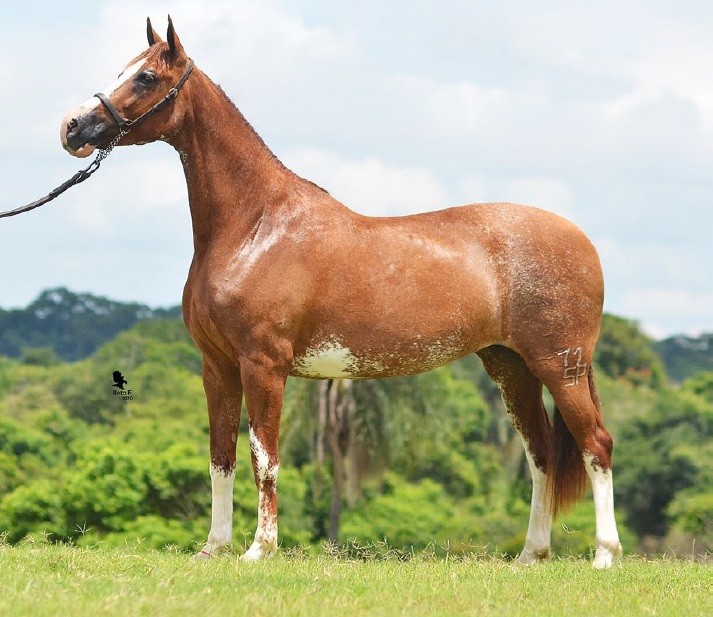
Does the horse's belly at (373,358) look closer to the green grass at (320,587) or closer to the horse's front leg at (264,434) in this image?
the horse's front leg at (264,434)

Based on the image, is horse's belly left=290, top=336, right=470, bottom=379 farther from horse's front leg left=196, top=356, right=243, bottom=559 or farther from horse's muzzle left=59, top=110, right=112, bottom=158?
horse's muzzle left=59, top=110, right=112, bottom=158

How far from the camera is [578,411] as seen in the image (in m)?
9.40

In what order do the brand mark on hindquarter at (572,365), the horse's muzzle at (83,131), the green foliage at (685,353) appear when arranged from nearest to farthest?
1. the horse's muzzle at (83,131)
2. the brand mark on hindquarter at (572,365)
3. the green foliage at (685,353)

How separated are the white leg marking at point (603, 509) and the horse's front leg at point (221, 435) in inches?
113

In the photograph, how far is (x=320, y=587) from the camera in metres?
7.15

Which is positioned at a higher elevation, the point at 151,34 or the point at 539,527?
the point at 151,34

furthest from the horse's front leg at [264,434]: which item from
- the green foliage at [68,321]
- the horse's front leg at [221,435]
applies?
the green foliage at [68,321]

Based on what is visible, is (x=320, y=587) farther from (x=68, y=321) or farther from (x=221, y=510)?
(x=68, y=321)

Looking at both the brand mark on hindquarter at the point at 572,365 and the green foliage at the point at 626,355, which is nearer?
the brand mark on hindquarter at the point at 572,365

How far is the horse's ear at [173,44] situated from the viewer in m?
8.66

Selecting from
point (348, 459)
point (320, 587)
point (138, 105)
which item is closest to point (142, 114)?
point (138, 105)

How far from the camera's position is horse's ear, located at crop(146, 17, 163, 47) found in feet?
29.2

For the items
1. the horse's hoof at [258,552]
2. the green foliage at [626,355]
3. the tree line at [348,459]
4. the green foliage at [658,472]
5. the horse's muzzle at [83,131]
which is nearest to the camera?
the horse's hoof at [258,552]

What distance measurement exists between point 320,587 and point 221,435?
7.49ft
